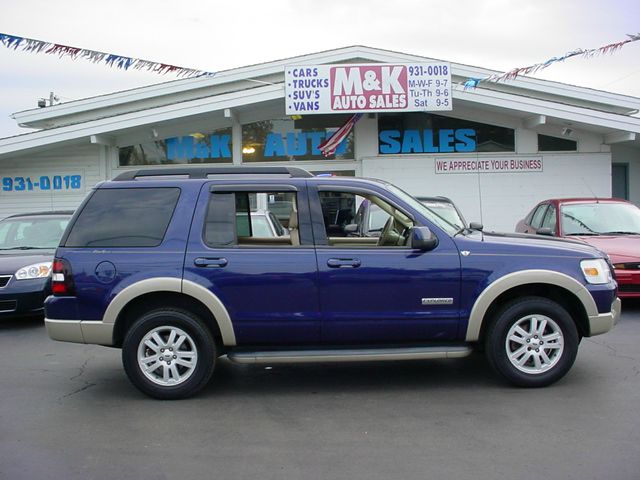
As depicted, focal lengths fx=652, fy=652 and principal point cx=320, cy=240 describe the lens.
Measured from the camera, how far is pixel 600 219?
9914 mm

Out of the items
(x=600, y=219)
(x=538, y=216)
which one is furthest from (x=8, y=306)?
(x=600, y=219)

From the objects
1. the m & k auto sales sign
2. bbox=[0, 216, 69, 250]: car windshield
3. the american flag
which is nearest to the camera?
bbox=[0, 216, 69, 250]: car windshield

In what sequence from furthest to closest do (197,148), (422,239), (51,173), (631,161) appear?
(631,161) < (197,148) < (51,173) < (422,239)

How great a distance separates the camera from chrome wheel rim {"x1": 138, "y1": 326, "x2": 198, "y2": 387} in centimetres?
543

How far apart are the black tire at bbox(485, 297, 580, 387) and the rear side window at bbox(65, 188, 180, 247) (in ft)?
9.73

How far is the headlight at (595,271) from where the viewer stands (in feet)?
18.1

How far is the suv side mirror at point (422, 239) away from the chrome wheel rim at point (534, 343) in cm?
98

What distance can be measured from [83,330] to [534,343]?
3783mm

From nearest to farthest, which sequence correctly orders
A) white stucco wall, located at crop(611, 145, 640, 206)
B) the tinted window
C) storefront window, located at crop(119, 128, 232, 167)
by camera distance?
the tinted window
storefront window, located at crop(119, 128, 232, 167)
white stucco wall, located at crop(611, 145, 640, 206)

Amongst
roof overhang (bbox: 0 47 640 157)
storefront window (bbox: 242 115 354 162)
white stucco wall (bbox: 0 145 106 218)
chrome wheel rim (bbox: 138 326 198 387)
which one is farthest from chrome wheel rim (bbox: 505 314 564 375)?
white stucco wall (bbox: 0 145 106 218)

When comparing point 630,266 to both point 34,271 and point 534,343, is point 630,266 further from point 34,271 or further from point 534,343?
point 34,271

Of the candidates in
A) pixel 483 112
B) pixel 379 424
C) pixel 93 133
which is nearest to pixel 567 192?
pixel 483 112

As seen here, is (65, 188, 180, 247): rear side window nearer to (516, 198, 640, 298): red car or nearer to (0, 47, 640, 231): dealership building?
(516, 198, 640, 298): red car

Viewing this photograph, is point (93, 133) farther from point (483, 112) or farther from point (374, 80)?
point (483, 112)
